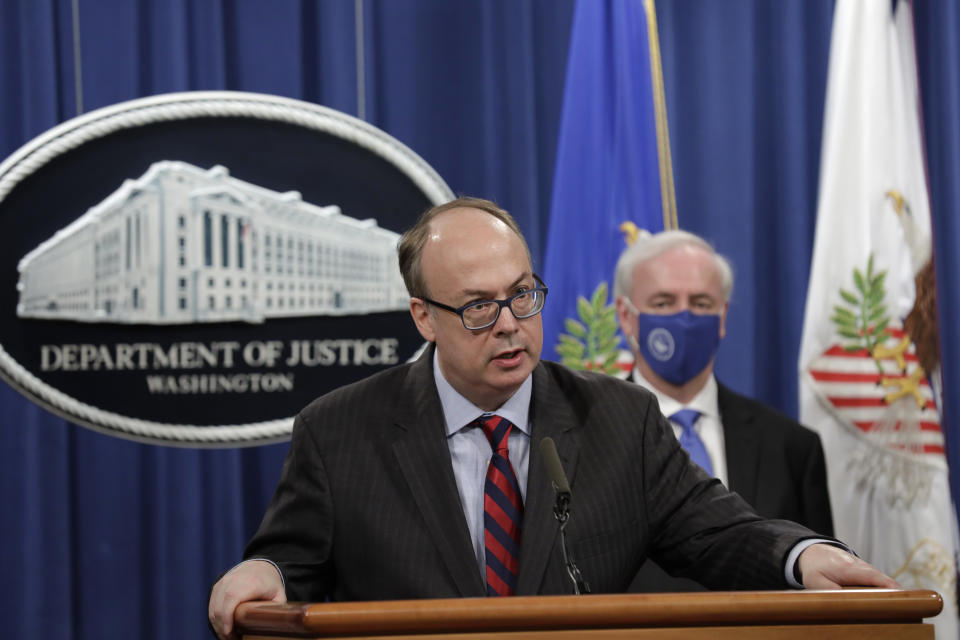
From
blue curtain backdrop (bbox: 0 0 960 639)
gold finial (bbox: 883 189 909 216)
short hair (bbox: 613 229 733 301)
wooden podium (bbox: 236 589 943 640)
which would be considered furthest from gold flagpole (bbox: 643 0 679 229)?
wooden podium (bbox: 236 589 943 640)

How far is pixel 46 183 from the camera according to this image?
3348 mm

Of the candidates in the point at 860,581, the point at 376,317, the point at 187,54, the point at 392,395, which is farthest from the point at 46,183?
the point at 860,581

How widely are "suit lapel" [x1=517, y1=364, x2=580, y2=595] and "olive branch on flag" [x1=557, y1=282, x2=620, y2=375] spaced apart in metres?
1.39

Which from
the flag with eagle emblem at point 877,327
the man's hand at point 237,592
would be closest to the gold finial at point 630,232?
the flag with eagle emblem at point 877,327

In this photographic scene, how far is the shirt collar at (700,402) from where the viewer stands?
125 inches

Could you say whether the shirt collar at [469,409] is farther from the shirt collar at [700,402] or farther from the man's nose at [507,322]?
the shirt collar at [700,402]

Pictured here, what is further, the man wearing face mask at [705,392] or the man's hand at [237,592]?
the man wearing face mask at [705,392]

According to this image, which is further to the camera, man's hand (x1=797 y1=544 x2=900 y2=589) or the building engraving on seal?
the building engraving on seal

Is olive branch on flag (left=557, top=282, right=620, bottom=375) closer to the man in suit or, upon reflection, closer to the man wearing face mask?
the man wearing face mask

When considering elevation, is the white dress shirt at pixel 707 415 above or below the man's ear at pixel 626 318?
below

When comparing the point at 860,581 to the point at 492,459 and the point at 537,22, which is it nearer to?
the point at 492,459

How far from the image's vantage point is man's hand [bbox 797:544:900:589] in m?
1.50

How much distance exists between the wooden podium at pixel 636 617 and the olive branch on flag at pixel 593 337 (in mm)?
2160

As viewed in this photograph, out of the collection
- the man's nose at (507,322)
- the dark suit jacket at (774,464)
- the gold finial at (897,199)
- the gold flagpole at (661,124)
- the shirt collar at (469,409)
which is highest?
the gold flagpole at (661,124)
